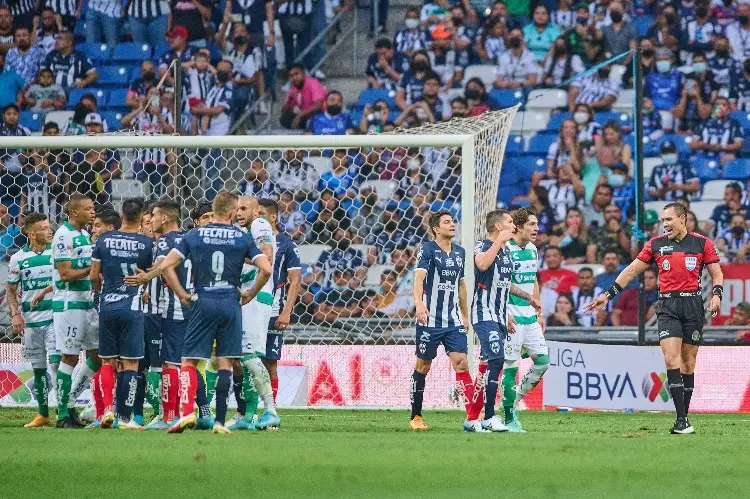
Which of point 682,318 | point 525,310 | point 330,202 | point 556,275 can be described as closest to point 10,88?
point 330,202

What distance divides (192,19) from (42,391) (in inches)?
466

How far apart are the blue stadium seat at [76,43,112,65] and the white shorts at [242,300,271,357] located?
12357 millimetres

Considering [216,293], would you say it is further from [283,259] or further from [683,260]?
[683,260]

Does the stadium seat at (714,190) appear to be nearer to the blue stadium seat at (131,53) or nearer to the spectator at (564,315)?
the spectator at (564,315)

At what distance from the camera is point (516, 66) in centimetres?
2200

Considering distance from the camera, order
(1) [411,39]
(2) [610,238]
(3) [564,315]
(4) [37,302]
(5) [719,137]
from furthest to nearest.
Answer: (1) [411,39]
(5) [719,137]
(2) [610,238]
(3) [564,315]
(4) [37,302]

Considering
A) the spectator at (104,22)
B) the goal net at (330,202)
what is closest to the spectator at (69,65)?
the spectator at (104,22)

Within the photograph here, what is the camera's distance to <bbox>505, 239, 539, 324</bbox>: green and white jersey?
41.4ft

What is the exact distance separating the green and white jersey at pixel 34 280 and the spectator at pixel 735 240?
10.1 m

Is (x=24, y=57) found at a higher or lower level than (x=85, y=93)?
higher

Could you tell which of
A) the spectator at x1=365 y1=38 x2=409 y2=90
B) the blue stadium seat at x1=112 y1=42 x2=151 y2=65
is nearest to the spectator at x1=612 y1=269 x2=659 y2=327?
the spectator at x1=365 y1=38 x2=409 y2=90

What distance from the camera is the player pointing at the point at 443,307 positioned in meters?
11.7

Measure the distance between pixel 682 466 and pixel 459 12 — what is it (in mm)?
15243

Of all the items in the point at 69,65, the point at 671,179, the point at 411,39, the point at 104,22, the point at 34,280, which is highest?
the point at 104,22
